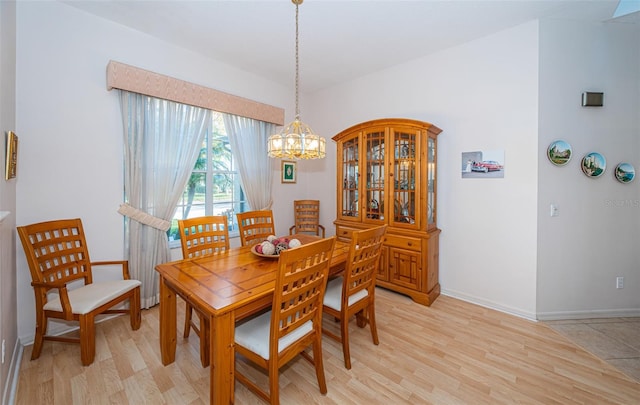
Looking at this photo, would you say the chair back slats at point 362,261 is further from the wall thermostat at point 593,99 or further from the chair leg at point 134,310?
the wall thermostat at point 593,99

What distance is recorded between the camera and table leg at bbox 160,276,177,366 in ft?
5.95

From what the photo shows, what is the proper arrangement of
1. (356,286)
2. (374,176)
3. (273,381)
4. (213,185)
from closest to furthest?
1. (273,381)
2. (356,286)
3. (374,176)
4. (213,185)

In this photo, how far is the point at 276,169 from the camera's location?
13.3 feet

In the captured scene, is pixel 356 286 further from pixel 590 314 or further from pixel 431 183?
pixel 590 314

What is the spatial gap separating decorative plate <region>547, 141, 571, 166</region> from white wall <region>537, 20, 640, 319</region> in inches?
2.3

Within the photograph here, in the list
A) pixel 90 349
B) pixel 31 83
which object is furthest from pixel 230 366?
pixel 31 83

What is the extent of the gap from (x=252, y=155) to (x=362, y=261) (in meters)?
2.37

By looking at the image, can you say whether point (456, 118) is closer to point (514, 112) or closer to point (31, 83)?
point (514, 112)

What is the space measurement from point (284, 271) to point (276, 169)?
9.52 feet

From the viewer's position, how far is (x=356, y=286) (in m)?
2.00

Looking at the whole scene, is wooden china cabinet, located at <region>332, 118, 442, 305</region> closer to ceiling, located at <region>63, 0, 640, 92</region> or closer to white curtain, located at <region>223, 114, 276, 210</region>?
ceiling, located at <region>63, 0, 640, 92</region>

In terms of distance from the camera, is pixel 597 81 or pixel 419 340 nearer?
pixel 419 340

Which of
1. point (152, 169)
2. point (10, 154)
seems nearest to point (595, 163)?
point (152, 169)

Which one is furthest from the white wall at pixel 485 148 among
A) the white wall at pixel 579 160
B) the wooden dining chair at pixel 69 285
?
the wooden dining chair at pixel 69 285
